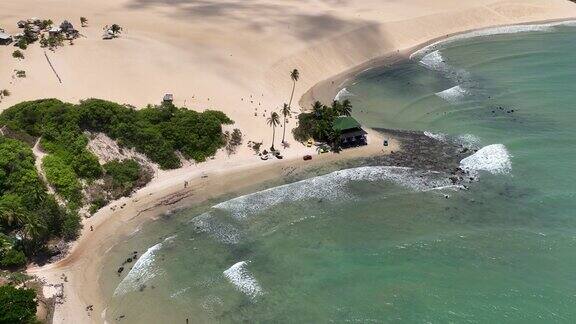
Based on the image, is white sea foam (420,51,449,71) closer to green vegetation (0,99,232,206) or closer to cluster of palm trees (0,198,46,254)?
green vegetation (0,99,232,206)

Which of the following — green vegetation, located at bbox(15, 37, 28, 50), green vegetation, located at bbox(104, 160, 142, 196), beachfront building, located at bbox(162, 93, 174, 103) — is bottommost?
green vegetation, located at bbox(104, 160, 142, 196)

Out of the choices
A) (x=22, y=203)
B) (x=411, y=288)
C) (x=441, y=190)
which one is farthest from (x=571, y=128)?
(x=22, y=203)

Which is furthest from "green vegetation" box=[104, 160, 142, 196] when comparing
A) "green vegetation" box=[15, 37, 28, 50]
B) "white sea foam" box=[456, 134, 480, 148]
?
"white sea foam" box=[456, 134, 480, 148]

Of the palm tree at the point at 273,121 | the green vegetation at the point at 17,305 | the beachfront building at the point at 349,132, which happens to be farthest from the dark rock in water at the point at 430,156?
the green vegetation at the point at 17,305

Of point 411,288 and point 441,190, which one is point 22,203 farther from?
point 441,190

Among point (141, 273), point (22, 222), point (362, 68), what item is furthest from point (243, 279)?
point (362, 68)

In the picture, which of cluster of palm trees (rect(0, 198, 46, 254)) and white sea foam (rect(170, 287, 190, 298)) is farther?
cluster of palm trees (rect(0, 198, 46, 254))

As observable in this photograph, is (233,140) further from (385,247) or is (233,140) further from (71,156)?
(385,247)
